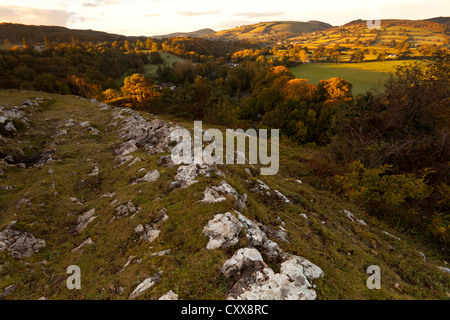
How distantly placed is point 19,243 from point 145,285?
7.57m

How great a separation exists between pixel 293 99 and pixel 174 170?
52.4m

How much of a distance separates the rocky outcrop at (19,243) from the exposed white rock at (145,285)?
254 inches

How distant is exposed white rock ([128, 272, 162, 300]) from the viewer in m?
5.97

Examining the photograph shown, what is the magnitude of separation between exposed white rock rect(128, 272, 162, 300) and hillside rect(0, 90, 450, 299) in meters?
0.03

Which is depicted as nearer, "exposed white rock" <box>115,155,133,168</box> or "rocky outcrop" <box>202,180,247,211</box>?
"rocky outcrop" <box>202,180,247,211</box>

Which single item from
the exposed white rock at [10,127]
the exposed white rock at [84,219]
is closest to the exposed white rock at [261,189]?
the exposed white rock at [84,219]

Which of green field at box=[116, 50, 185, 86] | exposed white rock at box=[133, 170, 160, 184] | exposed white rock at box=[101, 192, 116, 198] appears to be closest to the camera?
exposed white rock at box=[101, 192, 116, 198]

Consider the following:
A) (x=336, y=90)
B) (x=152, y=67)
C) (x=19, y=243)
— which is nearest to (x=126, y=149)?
(x=19, y=243)

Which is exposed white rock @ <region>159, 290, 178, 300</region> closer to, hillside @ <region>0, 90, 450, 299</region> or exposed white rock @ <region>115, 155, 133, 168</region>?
hillside @ <region>0, 90, 450, 299</region>

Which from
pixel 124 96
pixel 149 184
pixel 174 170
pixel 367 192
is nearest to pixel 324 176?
pixel 367 192

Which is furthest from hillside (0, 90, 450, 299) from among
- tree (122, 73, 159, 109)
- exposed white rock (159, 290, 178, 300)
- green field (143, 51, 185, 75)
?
green field (143, 51, 185, 75)

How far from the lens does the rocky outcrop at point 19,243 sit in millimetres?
8500

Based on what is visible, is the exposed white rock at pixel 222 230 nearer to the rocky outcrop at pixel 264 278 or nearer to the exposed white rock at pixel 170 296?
the rocky outcrop at pixel 264 278

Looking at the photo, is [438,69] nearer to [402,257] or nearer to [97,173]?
[402,257]
